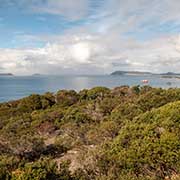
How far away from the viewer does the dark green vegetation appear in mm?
10641

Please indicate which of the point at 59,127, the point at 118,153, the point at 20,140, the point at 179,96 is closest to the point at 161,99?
the point at 179,96

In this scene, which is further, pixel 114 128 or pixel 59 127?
pixel 59 127

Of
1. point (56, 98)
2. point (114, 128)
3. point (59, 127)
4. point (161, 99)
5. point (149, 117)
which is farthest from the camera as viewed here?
point (56, 98)

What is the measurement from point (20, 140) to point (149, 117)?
7.76 m

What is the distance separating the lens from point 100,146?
14.4 metres

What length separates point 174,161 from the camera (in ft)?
38.8

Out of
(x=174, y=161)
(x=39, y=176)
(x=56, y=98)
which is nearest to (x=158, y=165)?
(x=174, y=161)

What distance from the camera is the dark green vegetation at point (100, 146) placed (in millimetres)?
10641

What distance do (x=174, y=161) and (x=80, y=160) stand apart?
12.4ft

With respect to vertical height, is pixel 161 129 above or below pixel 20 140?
above

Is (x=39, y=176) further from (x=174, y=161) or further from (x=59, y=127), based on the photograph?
(x=59, y=127)

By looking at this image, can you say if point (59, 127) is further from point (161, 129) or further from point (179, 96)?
point (161, 129)

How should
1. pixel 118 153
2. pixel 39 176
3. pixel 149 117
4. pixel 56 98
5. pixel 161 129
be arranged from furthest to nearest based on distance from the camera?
pixel 56 98 < pixel 149 117 < pixel 161 129 < pixel 118 153 < pixel 39 176

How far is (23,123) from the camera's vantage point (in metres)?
29.2
